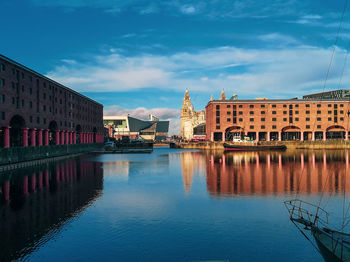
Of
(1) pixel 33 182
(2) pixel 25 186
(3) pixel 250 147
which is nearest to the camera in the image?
(2) pixel 25 186

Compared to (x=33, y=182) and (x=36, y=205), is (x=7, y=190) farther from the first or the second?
(x=36, y=205)

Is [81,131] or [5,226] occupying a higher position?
[81,131]

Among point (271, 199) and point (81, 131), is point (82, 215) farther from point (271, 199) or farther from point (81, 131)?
point (81, 131)

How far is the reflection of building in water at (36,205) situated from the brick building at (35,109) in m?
22.9

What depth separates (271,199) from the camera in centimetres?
2841

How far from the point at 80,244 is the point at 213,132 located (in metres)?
130

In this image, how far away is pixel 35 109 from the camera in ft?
247

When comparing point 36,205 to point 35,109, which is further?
point 35,109

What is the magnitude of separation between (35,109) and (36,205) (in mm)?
55105

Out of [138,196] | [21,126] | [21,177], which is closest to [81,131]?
[21,126]

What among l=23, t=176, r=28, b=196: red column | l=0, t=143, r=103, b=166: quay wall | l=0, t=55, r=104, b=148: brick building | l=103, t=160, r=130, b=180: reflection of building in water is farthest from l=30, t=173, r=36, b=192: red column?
l=0, t=55, r=104, b=148: brick building

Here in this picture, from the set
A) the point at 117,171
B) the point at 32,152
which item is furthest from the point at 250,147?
the point at 32,152

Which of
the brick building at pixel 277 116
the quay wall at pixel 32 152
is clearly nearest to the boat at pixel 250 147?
the brick building at pixel 277 116

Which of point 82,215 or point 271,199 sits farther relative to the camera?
point 271,199
